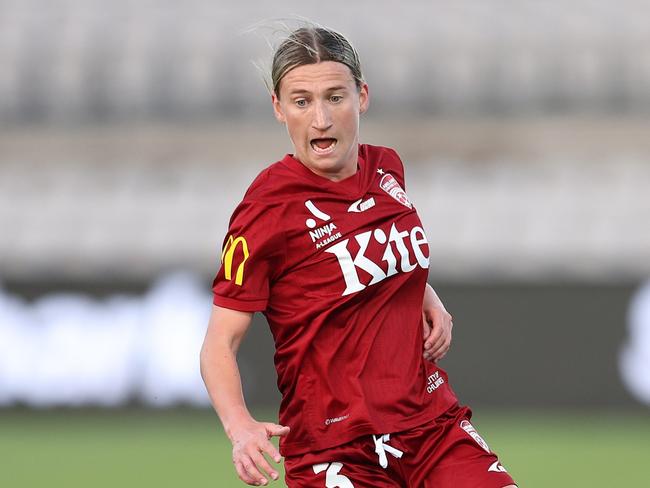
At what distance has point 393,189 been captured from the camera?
14.1 ft

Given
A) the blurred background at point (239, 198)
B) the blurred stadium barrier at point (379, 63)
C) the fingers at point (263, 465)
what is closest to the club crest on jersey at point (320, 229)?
the fingers at point (263, 465)

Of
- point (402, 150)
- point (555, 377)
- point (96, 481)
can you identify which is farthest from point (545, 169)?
point (96, 481)

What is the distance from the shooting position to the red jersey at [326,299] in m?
3.98

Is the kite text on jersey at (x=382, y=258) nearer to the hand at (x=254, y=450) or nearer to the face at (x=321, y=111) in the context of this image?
the face at (x=321, y=111)

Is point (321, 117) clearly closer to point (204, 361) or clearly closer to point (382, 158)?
point (382, 158)

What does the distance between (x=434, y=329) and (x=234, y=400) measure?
2.54 feet

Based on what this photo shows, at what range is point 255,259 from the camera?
3.95 meters

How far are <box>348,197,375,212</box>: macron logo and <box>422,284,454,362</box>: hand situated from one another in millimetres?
439

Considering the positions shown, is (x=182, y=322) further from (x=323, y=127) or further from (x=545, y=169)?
(x=323, y=127)

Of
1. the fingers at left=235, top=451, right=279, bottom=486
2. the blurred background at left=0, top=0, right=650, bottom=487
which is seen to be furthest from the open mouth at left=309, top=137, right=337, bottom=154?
the blurred background at left=0, top=0, right=650, bottom=487

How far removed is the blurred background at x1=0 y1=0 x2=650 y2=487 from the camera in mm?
10461

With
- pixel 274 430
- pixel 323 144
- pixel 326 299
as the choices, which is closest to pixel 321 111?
pixel 323 144

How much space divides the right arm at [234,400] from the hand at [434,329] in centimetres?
61

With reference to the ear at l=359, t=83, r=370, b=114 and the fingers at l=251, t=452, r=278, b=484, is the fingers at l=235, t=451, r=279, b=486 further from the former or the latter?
the ear at l=359, t=83, r=370, b=114
